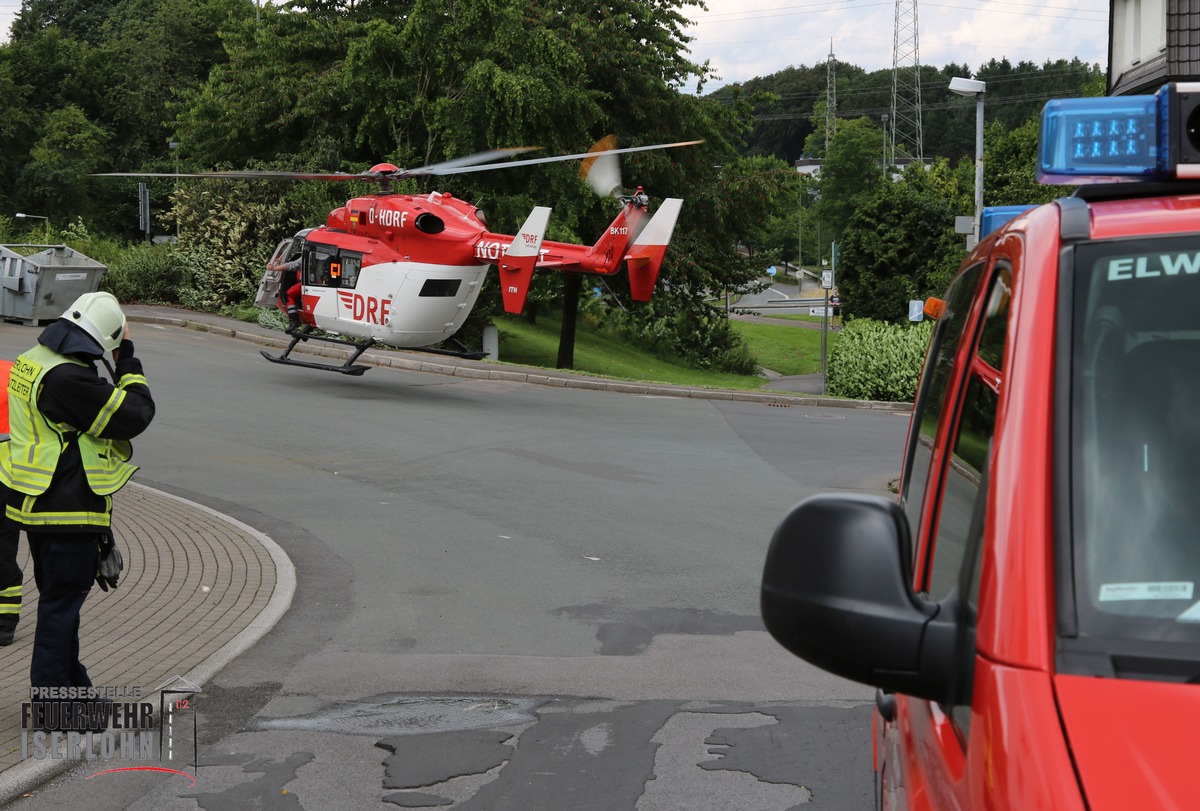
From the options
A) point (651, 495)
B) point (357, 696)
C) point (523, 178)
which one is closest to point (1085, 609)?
point (357, 696)

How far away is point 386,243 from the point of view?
20.8 m

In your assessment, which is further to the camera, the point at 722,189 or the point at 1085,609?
the point at 722,189

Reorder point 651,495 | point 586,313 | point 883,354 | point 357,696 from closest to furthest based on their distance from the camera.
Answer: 1. point 357,696
2. point 651,495
3. point 883,354
4. point 586,313

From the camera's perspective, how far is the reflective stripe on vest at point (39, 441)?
18.4ft

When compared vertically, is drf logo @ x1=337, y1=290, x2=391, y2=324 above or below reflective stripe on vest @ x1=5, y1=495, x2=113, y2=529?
above

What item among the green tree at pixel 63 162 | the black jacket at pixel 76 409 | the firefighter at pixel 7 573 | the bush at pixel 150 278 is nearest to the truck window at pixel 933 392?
the black jacket at pixel 76 409

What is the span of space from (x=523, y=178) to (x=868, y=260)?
1601 centimetres

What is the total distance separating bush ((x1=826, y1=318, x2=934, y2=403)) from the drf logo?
11.5 m

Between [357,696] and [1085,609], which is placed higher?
[1085,609]

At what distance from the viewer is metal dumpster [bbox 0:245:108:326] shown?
27.1 metres

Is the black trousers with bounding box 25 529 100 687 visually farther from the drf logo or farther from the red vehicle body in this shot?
the drf logo

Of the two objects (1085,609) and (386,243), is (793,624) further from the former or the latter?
(386,243)

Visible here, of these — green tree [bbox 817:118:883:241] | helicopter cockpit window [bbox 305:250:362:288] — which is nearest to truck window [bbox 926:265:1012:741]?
helicopter cockpit window [bbox 305:250:362:288]

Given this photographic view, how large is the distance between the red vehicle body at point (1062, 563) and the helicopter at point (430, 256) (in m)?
17.4
